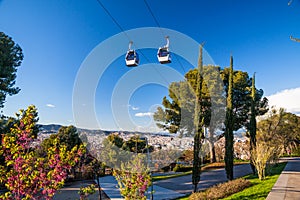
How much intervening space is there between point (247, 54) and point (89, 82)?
10254mm

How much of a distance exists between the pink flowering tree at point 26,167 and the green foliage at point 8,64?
9.33m

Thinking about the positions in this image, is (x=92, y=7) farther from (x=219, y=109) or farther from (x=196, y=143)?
(x=219, y=109)

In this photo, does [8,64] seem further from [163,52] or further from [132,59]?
[163,52]

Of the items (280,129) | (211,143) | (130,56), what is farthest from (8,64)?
(280,129)

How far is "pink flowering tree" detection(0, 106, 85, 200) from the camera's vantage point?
263cm

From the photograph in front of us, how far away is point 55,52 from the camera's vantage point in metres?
8.70

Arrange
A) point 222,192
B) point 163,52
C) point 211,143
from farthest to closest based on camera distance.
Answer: point 211,143 → point 222,192 → point 163,52

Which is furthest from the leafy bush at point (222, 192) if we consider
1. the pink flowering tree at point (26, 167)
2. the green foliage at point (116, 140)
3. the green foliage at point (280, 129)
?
the green foliage at point (116, 140)

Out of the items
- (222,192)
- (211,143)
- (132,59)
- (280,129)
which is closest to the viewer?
(132,59)

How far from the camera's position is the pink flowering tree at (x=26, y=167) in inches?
103

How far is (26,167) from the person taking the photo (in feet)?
9.14

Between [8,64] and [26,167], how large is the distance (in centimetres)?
1027

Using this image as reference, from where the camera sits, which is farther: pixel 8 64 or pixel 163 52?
pixel 8 64

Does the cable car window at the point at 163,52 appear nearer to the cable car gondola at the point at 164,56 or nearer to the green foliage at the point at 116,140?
the cable car gondola at the point at 164,56
